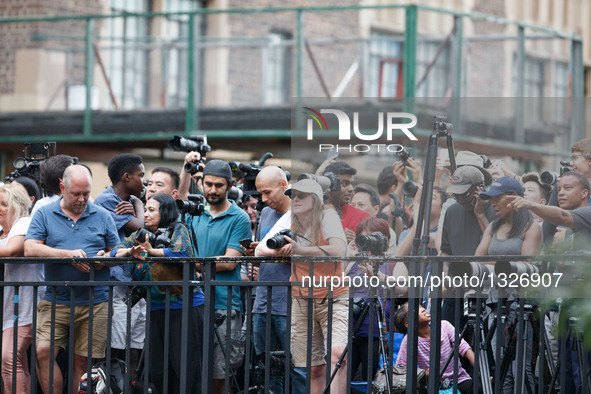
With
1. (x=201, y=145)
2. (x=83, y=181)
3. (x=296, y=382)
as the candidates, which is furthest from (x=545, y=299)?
(x=201, y=145)

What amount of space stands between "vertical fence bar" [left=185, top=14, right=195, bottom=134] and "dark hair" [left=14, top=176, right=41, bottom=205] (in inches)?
260

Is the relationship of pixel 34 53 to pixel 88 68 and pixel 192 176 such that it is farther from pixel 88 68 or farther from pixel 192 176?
pixel 192 176

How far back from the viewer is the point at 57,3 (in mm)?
21016

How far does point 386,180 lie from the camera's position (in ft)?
23.7

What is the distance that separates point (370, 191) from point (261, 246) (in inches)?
39.3

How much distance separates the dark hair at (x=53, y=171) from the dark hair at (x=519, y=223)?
3691 millimetres

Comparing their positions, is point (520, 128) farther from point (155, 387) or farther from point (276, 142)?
point (155, 387)

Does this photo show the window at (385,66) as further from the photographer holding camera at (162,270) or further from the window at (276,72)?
the photographer holding camera at (162,270)

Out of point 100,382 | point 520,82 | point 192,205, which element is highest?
point 520,82

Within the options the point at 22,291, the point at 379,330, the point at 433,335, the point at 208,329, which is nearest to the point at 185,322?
the point at 208,329

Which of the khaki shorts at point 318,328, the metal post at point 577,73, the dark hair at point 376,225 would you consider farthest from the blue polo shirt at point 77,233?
the metal post at point 577,73

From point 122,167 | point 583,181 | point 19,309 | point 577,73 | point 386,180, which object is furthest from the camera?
point 577,73

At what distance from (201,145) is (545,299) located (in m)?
5.44

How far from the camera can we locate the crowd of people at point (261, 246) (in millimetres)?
6723
